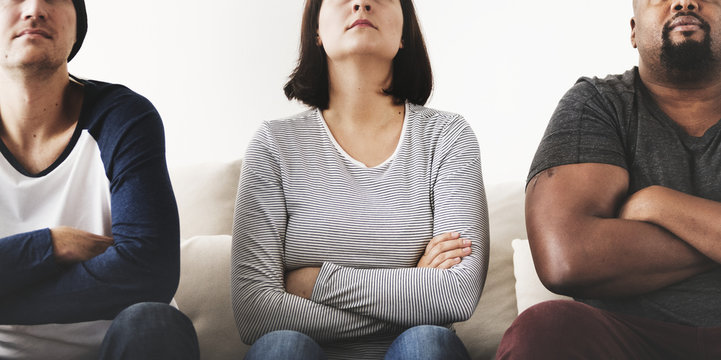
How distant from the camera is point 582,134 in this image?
1.58 meters

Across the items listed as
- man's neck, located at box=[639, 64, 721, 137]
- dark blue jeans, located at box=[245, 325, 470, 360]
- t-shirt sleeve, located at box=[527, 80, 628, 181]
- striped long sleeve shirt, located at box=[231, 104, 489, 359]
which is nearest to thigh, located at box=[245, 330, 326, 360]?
dark blue jeans, located at box=[245, 325, 470, 360]

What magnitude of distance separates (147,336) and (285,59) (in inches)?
68.7

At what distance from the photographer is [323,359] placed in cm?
138

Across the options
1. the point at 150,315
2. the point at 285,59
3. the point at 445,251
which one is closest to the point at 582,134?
the point at 445,251

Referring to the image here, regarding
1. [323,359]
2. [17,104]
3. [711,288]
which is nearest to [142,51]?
[17,104]

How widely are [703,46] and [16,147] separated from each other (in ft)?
5.19

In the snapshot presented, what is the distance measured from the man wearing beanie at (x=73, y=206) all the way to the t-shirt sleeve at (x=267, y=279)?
16 cm

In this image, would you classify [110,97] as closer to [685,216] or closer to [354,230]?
[354,230]

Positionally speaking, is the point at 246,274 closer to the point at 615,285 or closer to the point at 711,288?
the point at 615,285

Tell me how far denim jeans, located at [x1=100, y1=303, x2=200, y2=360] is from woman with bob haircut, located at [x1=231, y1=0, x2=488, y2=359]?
162mm

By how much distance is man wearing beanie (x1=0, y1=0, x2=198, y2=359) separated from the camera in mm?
1353

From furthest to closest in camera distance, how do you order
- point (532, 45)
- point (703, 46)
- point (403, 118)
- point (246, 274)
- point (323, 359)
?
point (532, 45)
point (403, 118)
point (703, 46)
point (246, 274)
point (323, 359)

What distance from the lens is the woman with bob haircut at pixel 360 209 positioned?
1488 millimetres

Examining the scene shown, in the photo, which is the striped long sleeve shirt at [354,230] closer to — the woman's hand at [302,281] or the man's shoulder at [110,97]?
the woman's hand at [302,281]
